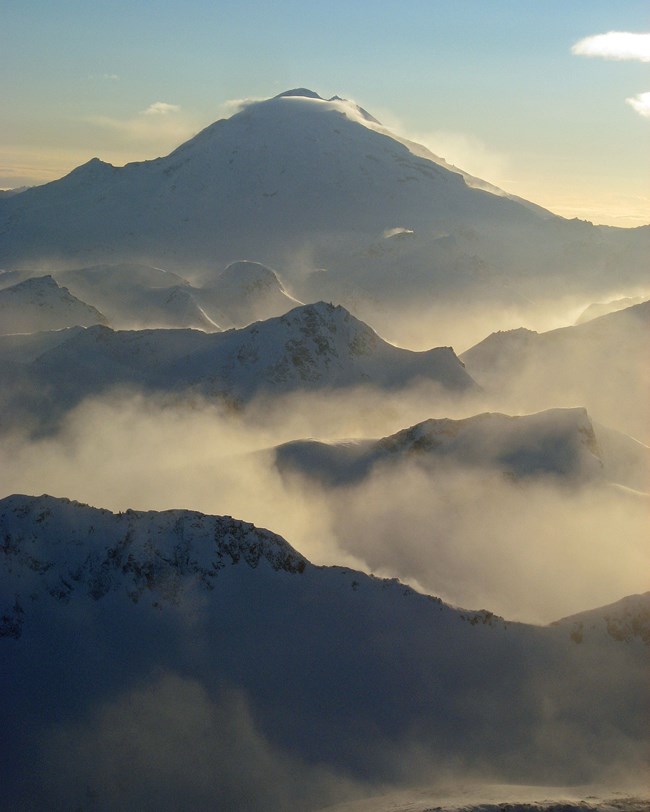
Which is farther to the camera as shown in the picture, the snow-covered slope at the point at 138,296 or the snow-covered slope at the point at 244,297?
the snow-covered slope at the point at 244,297

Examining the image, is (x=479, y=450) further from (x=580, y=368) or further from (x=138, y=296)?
(x=138, y=296)

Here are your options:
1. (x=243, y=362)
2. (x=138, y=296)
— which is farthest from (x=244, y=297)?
(x=243, y=362)

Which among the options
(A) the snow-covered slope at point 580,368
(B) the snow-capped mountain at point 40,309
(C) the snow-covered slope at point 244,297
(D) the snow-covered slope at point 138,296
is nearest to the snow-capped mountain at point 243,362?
(A) the snow-covered slope at point 580,368

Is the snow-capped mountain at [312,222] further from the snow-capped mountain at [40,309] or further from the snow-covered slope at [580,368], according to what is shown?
the snow-capped mountain at [40,309]

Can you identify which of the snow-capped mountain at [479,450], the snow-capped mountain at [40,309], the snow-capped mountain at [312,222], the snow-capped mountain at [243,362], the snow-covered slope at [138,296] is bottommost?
the snow-capped mountain at [312,222]

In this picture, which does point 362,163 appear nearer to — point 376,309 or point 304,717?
point 376,309
